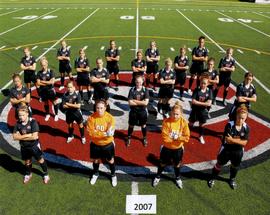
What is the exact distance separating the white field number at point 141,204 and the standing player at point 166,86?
4.62 metres

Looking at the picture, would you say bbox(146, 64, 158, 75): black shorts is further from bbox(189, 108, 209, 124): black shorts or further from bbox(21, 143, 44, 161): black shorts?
bbox(21, 143, 44, 161): black shorts

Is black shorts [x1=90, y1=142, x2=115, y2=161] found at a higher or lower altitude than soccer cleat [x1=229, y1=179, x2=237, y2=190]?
higher

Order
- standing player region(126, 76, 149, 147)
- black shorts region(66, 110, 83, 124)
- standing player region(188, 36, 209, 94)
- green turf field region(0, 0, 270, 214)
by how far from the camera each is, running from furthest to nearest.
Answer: standing player region(188, 36, 209, 94), black shorts region(66, 110, 83, 124), standing player region(126, 76, 149, 147), green turf field region(0, 0, 270, 214)

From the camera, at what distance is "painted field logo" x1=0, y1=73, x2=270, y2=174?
28.6 feet

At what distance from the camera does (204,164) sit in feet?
28.5

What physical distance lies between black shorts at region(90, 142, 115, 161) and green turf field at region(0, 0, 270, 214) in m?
0.88

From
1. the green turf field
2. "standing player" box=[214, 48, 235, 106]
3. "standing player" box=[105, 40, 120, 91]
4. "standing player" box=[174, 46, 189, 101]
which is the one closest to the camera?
the green turf field

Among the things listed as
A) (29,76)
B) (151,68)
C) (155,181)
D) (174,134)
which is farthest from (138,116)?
(29,76)

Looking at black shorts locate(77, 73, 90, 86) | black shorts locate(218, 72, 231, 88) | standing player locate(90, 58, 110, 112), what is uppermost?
standing player locate(90, 58, 110, 112)

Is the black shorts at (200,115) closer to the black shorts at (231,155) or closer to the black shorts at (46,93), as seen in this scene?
the black shorts at (231,155)

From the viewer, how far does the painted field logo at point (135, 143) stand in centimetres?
872

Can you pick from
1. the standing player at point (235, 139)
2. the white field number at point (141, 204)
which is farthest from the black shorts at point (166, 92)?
the white field number at point (141, 204)

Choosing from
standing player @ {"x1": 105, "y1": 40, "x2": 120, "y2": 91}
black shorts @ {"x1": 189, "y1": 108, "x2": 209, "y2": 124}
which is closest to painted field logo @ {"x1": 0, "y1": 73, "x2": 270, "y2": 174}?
black shorts @ {"x1": 189, "y1": 108, "x2": 209, "y2": 124}

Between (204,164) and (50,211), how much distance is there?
4.32m
